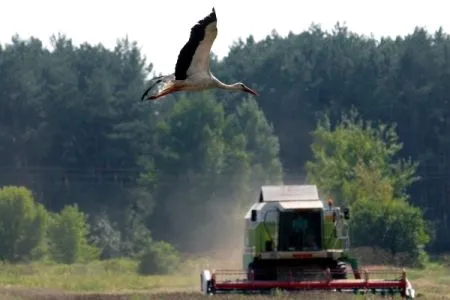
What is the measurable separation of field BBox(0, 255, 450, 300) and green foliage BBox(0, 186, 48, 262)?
5325 mm

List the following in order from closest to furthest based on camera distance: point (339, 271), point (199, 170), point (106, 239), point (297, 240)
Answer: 1. point (339, 271)
2. point (297, 240)
3. point (106, 239)
4. point (199, 170)

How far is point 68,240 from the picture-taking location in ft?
251

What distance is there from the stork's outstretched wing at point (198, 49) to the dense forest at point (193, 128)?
208 ft

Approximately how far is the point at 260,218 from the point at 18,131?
80206 mm

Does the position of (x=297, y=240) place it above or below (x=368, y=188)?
below

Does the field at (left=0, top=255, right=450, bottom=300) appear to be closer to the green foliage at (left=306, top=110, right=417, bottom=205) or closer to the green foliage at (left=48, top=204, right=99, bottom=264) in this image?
the green foliage at (left=48, top=204, right=99, bottom=264)

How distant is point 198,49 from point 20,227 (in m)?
52.5

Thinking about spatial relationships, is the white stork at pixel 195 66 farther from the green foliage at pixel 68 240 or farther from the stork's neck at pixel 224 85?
the green foliage at pixel 68 240

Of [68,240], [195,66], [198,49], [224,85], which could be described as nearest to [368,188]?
[68,240]

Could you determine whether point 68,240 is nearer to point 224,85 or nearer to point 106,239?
point 106,239

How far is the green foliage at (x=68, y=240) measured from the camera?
75.8 m

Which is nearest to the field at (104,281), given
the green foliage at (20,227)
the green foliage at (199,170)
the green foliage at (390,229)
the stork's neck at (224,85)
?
the green foliage at (390,229)

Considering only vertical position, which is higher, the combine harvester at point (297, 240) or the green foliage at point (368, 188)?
the green foliage at point (368, 188)

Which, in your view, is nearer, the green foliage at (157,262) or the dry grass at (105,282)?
the dry grass at (105,282)
